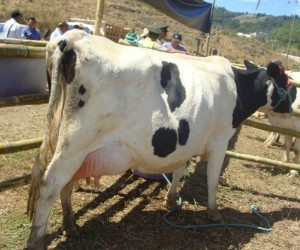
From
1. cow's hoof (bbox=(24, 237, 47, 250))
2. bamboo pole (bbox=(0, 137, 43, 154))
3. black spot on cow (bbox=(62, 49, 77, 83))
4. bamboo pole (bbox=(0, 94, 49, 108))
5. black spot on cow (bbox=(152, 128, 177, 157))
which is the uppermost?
black spot on cow (bbox=(62, 49, 77, 83))

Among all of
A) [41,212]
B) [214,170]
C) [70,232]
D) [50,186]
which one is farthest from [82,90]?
[214,170]

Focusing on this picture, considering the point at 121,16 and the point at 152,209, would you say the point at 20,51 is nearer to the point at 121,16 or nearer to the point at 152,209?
the point at 152,209

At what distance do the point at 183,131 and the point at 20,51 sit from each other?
161 cm

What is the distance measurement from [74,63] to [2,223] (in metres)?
1.78

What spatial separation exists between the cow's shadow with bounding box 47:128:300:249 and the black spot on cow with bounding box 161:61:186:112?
139cm

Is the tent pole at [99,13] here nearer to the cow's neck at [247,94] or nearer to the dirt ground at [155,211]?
the cow's neck at [247,94]

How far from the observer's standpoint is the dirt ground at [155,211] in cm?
400

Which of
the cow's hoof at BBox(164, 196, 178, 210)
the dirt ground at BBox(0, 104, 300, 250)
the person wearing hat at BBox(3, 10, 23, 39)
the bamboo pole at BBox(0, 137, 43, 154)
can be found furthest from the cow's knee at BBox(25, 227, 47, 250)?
the person wearing hat at BBox(3, 10, 23, 39)

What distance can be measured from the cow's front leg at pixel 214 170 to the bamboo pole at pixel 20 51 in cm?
210

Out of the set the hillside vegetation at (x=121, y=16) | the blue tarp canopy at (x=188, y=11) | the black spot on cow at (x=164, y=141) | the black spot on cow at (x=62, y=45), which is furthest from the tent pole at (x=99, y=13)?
the hillside vegetation at (x=121, y=16)

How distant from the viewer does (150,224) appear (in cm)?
445

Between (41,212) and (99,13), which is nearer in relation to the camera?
(41,212)

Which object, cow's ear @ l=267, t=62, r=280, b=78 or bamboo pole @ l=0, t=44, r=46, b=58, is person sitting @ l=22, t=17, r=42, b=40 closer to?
bamboo pole @ l=0, t=44, r=46, b=58

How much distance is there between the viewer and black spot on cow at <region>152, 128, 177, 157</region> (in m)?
3.66
